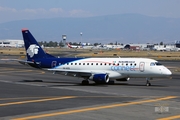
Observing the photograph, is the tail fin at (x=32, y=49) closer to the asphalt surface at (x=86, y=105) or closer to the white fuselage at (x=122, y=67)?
the white fuselage at (x=122, y=67)

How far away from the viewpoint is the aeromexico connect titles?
45062 mm

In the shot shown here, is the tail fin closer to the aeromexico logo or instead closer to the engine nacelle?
the aeromexico logo

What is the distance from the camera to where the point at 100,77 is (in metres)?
44.9

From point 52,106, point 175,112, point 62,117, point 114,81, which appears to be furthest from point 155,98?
point 114,81

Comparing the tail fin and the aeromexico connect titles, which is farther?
the tail fin

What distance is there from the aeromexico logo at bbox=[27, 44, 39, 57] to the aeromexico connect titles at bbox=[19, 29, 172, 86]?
5.81 ft

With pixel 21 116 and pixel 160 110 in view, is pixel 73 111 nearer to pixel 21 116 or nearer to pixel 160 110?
pixel 21 116

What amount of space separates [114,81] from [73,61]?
249 inches

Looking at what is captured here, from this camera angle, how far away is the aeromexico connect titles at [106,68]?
45.1m

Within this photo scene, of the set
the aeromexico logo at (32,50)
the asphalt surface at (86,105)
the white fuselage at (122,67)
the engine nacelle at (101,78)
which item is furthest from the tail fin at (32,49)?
the asphalt surface at (86,105)

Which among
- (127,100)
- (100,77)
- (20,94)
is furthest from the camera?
(100,77)

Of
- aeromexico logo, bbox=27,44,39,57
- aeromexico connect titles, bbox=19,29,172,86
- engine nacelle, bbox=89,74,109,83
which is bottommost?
engine nacelle, bbox=89,74,109,83

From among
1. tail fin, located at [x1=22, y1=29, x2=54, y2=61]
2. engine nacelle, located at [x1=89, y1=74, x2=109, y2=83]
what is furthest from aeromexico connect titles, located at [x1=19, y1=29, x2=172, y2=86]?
tail fin, located at [x1=22, y1=29, x2=54, y2=61]

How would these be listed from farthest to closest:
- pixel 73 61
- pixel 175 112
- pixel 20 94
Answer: pixel 73 61 → pixel 20 94 → pixel 175 112
